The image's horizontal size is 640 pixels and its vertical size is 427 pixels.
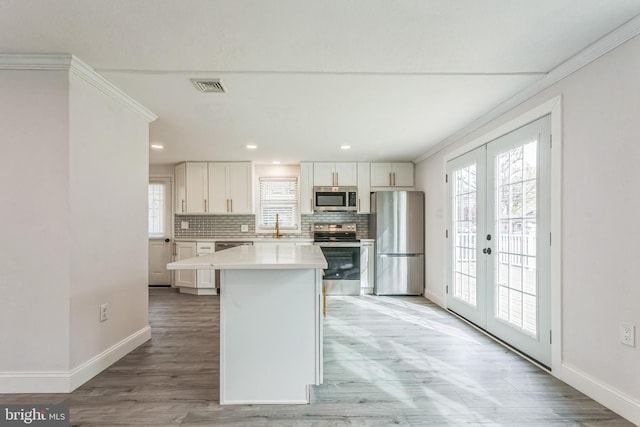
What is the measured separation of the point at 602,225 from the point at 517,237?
30.4 inches

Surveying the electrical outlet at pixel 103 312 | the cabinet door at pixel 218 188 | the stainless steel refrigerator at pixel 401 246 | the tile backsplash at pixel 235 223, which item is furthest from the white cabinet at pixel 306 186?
the electrical outlet at pixel 103 312

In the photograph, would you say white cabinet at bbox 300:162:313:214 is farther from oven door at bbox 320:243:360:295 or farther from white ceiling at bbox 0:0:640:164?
white ceiling at bbox 0:0:640:164

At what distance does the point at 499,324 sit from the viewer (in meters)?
2.83

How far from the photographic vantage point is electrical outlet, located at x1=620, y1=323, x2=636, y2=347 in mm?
1648

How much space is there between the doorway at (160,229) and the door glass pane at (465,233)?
4.77m

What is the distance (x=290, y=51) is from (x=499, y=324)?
2975mm

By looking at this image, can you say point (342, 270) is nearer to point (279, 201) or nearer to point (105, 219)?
point (279, 201)

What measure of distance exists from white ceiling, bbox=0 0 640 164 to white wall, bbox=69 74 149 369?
322 mm

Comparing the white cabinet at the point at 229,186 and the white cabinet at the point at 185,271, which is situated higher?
the white cabinet at the point at 229,186

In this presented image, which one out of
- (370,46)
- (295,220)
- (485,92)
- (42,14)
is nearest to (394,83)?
(370,46)

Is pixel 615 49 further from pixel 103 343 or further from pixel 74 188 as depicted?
pixel 103 343

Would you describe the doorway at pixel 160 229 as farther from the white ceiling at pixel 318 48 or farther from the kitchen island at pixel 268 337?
the kitchen island at pixel 268 337

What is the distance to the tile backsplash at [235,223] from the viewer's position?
17.5 ft

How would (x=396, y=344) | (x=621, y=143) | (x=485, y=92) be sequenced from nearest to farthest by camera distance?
(x=621, y=143)
(x=485, y=92)
(x=396, y=344)
